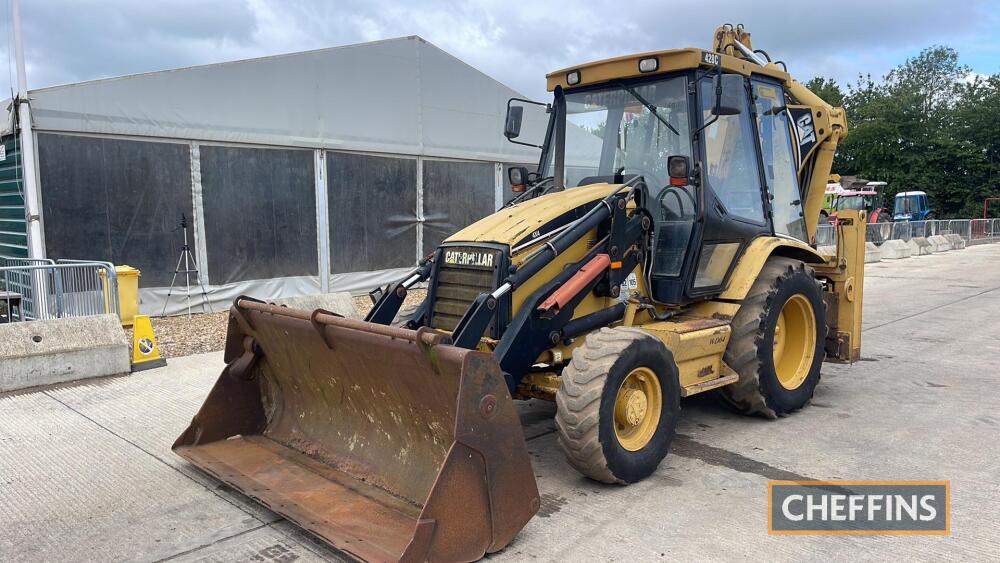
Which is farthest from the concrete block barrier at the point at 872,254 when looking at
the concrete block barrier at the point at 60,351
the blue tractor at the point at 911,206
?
the concrete block barrier at the point at 60,351

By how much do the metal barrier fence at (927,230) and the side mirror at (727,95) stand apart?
16400 millimetres

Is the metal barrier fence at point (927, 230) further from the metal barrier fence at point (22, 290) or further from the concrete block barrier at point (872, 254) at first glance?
the metal barrier fence at point (22, 290)

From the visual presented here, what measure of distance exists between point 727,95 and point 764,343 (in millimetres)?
1870

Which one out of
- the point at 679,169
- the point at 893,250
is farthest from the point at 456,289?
the point at 893,250

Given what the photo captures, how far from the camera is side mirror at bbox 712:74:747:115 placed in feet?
16.0

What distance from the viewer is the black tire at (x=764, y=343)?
17.8 ft

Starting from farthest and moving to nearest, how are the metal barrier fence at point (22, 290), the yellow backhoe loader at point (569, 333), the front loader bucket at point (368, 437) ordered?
the metal barrier fence at point (22, 290) < the yellow backhoe loader at point (569, 333) < the front loader bucket at point (368, 437)

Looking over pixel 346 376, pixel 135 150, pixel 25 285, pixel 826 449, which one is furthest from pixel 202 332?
pixel 826 449

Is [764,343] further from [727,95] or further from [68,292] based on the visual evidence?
[68,292]

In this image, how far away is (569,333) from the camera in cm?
473

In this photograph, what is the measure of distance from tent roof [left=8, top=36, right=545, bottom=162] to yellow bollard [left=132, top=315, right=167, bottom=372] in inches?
138

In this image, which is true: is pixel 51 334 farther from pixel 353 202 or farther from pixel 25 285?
pixel 353 202

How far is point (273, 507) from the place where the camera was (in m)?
3.92

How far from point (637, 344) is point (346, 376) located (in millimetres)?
1795
